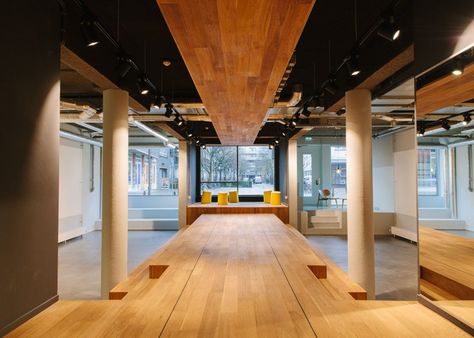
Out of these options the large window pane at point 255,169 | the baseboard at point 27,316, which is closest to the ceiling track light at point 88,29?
the baseboard at point 27,316

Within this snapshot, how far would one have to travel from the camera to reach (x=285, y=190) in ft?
32.2

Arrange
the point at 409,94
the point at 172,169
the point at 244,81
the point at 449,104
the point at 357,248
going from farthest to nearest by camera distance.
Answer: the point at 172,169 < the point at 409,94 < the point at 357,248 < the point at 244,81 < the point at 449,104

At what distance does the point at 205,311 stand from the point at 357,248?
271 centimetres

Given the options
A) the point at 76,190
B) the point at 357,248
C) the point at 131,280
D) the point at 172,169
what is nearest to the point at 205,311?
the point at 131,280

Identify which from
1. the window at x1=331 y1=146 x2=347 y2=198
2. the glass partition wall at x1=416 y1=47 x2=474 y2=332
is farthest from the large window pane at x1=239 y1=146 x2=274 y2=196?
the glass partition wall at x1=416 y1=47 x2=474 y2=332

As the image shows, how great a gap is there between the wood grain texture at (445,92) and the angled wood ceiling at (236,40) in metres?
0.99

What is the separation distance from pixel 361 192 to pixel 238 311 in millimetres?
2636

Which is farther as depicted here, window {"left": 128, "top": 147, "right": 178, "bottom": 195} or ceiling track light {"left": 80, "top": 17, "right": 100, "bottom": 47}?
window {"left": 128, "top": 147, "right": 178, "bottom": 195}

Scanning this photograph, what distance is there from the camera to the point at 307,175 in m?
14.9

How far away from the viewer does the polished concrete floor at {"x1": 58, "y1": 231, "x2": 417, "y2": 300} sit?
5055 mm

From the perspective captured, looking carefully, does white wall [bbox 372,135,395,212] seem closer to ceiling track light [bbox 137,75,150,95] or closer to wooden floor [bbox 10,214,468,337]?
wooden floor [bbox 10,214,468,337]

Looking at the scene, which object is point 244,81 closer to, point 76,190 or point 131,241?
point 131,241

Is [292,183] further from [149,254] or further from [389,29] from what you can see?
[389,29]

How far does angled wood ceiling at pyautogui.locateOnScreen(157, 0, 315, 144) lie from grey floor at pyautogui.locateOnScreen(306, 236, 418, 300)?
12.2 feet
